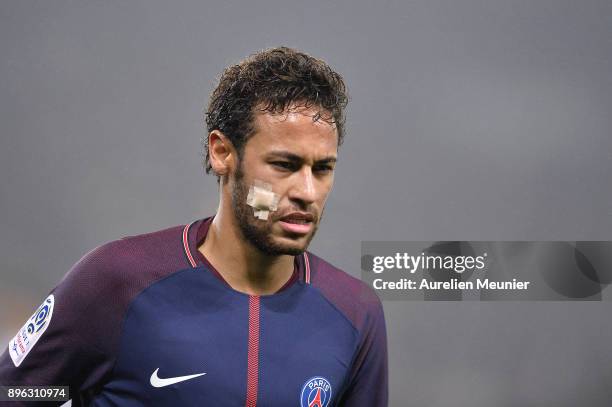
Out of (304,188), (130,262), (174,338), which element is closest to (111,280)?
(130,262)

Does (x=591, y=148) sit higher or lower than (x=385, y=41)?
lower

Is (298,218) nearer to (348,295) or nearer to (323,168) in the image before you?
(323,168)

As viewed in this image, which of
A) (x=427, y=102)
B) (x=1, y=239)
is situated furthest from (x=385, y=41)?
(x=1, y=239)

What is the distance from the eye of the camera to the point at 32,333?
1.22m

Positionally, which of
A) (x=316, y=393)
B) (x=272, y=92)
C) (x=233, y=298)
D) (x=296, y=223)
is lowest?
(x=316, y=393)

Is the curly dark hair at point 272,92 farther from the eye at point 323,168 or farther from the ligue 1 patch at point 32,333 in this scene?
the ligue 1 patch at point 32,333

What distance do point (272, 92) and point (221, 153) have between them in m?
0.16

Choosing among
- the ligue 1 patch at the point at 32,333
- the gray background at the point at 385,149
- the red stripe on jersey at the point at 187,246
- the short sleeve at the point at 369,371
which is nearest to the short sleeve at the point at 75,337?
the ligue 1 patch at the point at 32,333

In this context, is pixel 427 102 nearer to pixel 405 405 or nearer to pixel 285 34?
pixel 285 34

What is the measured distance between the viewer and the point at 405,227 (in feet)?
7.54

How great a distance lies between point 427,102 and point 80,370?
154 centimetres

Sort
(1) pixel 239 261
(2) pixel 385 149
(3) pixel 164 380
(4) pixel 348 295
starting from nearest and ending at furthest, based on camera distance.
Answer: (3) pixel 164 380, (1) pixel 239 261, (4) pixel 348 295, (2) pixel 385 149

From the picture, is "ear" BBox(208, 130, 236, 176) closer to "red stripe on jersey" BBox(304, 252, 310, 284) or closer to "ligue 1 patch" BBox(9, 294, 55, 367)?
"red stripe on jersey" BBox(304, 252, 310, 284)

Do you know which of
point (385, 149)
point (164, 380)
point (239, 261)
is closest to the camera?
point (164, 380)
